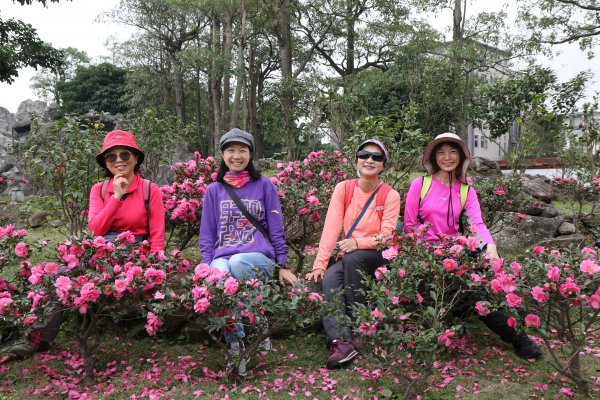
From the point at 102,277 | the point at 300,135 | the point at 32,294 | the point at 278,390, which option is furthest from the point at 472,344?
the point at 300,135

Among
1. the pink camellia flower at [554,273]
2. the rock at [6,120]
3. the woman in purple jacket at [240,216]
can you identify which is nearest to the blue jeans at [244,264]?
the woman in purple jacket at [240,216]

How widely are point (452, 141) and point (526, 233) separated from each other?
3.89 metres

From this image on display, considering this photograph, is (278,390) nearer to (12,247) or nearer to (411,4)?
(12,247)

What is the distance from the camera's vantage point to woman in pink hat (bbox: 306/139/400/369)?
3311 mm

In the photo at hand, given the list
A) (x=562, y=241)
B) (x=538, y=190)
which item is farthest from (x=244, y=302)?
(x=538, y=190)

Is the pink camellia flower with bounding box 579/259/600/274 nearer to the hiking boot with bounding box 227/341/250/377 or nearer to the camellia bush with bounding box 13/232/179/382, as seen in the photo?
the hiking boot with bounding box 227/341/250/377

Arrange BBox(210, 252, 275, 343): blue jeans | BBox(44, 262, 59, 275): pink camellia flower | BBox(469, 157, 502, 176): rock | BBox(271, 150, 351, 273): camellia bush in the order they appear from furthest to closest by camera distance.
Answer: BBox(469, 157, 502, 176): rock < BBox(271, 150, 351, 273): camellia bush < BBox(210, 252, 275, 343): blue jeans < BBox(44, 262, 59, 275): pink camellia flower

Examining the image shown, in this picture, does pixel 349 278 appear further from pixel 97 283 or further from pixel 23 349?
pixel 23 349

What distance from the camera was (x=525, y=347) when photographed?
11.2 feet

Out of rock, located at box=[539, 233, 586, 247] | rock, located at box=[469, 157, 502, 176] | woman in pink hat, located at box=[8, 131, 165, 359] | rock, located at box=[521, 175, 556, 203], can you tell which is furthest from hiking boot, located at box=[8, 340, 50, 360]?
rock, located at box=[469, 157, 502, 176]

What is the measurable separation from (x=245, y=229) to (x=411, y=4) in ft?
55.8

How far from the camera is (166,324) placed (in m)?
3.78

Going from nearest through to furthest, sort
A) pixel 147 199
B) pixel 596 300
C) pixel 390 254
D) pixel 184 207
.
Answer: pixel 596 300, pixel 390 254, pixel 147 199, pixel 184 207

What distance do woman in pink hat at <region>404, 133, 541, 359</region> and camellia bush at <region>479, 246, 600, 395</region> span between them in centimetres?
71
